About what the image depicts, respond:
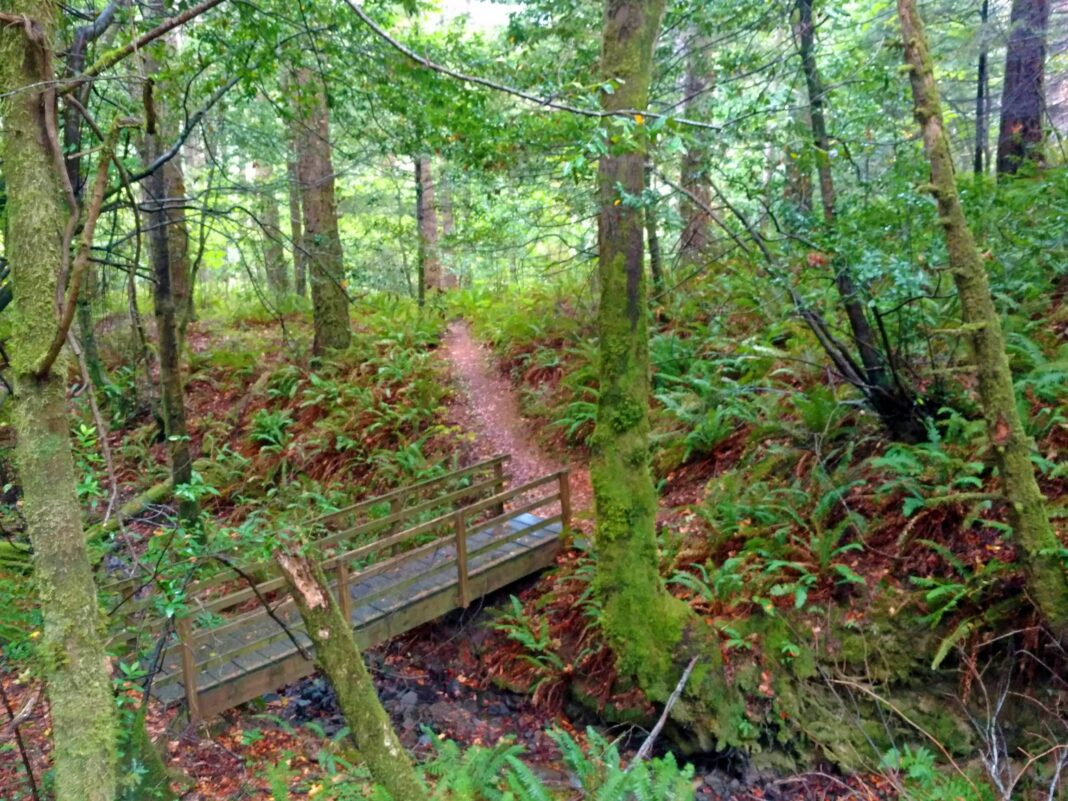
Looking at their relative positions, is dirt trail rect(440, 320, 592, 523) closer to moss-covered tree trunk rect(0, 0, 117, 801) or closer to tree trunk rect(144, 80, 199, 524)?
tree trunk rect(144, 80, 199, 524)

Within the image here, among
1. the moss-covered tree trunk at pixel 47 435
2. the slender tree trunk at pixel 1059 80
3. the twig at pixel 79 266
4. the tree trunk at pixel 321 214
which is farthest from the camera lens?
the tree trunk at pixel 321 214

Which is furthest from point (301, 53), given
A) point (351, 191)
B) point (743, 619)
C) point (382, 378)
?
point (351, 191)

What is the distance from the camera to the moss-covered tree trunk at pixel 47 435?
2.27 m

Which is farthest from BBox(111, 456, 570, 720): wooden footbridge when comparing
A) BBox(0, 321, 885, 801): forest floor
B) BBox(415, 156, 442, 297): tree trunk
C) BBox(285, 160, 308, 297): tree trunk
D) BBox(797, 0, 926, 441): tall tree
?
BBox(415, 156, 442, 297): tree trunk

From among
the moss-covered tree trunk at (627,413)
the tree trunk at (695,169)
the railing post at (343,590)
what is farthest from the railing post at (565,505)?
the tree trunk at (695,169)

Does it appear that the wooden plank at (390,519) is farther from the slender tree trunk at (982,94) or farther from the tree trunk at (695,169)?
the slender tree trunk at (982,94)

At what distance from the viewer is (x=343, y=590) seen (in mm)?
7051

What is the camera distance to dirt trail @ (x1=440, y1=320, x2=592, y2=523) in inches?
431

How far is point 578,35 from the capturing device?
30.0ft

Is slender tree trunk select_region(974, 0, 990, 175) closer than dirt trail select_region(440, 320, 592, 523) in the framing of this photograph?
Yes

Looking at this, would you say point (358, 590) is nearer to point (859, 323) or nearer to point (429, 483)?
point (429, 483)

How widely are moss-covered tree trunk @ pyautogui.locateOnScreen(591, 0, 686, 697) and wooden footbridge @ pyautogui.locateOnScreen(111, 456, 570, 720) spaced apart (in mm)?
2004

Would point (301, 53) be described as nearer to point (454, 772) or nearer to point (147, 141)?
point (147, 141)

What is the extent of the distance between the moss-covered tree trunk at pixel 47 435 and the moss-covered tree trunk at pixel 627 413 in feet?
14.3
